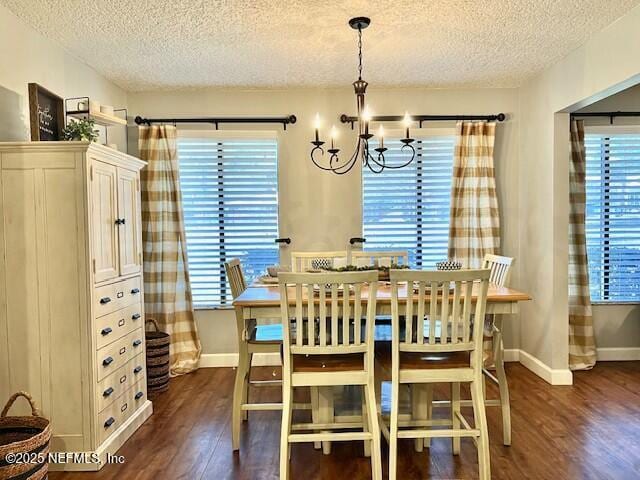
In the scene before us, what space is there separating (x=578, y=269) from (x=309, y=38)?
309cm

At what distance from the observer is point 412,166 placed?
446 centimetres

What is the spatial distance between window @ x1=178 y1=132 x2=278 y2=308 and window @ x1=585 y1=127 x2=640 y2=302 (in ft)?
9.67

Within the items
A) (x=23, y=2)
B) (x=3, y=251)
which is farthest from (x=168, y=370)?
(x=23, y=2)

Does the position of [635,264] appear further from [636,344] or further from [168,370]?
[168,370]

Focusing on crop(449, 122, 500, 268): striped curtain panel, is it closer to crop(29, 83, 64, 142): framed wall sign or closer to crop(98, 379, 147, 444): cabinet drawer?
crop(98, 379, 147, 444): cabinet drawer

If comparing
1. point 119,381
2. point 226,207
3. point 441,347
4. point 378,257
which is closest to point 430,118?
point 378,257

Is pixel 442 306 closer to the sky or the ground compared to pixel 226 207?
closer to the ground

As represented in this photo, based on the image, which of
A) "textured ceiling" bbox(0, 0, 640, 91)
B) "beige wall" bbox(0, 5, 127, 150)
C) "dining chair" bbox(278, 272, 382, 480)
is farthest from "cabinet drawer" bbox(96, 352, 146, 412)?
"textured ceiling" bbox(0, 0, 640, 91)

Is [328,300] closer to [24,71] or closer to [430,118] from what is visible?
[24,71]

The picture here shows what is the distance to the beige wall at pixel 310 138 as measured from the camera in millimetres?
4398

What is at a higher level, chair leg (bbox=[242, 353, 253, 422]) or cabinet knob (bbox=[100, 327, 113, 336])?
cabinet knob (bbox=[100, 327, 113, 336])

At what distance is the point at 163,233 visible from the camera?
14.0 ft

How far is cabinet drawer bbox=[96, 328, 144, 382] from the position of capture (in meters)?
2.67

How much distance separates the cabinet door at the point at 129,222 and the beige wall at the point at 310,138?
4.55 feet
